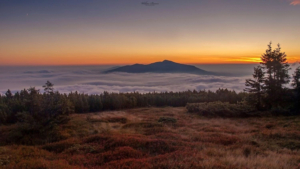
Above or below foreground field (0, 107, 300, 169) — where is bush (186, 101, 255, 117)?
below

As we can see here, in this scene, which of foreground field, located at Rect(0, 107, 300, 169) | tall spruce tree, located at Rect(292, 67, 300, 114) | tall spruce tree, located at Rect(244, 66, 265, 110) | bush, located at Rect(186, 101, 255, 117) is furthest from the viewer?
bush, located at Rect(186, 101, 255, 117)

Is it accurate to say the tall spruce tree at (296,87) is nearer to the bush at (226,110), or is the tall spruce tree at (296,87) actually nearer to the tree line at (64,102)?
the bush at (226,110)

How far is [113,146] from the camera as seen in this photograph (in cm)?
1056

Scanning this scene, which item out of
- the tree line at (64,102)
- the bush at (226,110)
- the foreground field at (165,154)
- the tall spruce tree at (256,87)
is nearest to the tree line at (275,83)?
the tall spruce tree at (256,87)

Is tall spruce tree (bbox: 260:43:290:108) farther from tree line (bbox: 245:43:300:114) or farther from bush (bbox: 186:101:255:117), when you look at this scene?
bush (bbox: 186:101:255:117)

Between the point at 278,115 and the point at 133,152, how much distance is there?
22.1m

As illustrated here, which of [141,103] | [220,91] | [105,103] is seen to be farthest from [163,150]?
[220,91]

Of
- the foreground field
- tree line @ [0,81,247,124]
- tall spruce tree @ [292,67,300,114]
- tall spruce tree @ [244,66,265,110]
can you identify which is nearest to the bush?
tall spruce tree @ [244,66,265,110]

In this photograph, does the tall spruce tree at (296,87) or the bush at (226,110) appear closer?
the tall spruce tree at (296,87)

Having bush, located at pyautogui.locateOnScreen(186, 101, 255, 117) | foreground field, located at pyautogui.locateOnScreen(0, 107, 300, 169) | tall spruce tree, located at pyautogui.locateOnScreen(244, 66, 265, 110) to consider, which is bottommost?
bush, located at pyautogui.locateOnScreen(186, 101, 255, 117)

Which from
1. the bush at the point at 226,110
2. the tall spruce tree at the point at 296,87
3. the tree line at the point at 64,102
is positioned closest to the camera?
the tree line at the point at 64,102

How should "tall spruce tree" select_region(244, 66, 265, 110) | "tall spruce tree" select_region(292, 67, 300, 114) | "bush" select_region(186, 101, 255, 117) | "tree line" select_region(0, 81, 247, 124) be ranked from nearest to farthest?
"tree line" select_region(0, 81, 247, 124)
"tall spruce tree" select_region(292, 67, 300, 114)
"tall spruce tree" select_region(244, 66, 265, 110)
"bush" select_region(186, 101, 255, 117)

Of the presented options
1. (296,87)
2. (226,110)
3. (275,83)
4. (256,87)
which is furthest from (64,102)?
(296,87)

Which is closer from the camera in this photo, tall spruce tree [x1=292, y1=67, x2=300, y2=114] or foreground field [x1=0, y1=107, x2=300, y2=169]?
foreground field [x1=0, y1=107, x2=300, y2=169]
